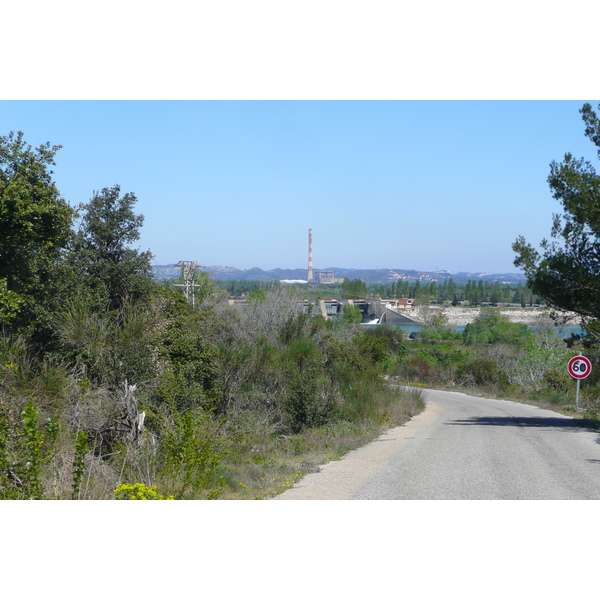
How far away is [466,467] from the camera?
10.4 metres

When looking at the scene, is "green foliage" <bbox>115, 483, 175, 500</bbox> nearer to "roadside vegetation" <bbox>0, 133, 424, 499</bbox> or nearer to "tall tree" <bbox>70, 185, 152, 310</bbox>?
"roadside vegetation" <bbox>0, 133, 424, 499</bbox>

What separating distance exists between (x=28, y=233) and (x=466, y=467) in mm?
11047

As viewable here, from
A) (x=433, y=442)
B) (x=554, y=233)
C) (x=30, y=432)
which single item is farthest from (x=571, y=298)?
(x=30, y=432)

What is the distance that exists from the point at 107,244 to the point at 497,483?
1712cm

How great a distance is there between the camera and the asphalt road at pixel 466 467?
841cm

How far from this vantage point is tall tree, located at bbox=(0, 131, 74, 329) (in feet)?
47.4

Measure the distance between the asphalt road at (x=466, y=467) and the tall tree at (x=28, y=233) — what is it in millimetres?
8602

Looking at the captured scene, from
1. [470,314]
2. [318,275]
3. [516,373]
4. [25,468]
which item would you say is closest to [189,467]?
[25,468]

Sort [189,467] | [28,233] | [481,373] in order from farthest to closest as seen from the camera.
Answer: [481,373], [28,233], [189,467]

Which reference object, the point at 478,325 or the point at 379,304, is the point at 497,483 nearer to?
the point at 478,325

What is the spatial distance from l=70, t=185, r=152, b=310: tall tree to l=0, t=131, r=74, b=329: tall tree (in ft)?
10.1

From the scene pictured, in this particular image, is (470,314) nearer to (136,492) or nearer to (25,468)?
(136,492)

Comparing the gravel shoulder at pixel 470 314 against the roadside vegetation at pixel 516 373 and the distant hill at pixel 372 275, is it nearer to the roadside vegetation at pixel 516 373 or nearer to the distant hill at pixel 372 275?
the distant hill at pixel 372 275

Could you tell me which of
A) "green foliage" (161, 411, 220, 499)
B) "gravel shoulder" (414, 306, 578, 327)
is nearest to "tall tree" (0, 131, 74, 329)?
"green foliage" (161, 411, 220, 499)
